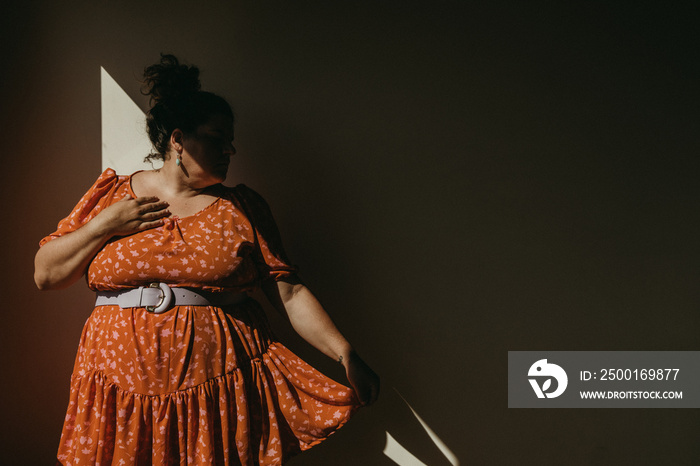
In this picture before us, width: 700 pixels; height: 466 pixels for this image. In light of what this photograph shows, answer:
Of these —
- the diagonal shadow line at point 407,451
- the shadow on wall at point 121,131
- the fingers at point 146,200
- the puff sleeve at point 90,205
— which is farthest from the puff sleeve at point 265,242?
the diagonal shadow line at point 407,451

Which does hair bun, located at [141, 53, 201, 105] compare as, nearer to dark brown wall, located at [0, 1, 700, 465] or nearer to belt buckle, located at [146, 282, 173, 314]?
dark brown wall, located at [0, 1, 700, 465]

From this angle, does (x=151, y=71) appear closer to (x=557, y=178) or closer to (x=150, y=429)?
(x=150, y=429)

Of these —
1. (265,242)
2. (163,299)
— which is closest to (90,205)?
(163,299)

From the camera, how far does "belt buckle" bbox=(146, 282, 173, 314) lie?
1.46 meters

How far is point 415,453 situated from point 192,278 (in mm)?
1273

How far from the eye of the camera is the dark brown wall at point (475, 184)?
2.11 m

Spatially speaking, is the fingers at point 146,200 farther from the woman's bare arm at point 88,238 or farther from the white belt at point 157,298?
the white belt at point 157,298

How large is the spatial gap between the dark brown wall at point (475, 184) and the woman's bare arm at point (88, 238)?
629 mm

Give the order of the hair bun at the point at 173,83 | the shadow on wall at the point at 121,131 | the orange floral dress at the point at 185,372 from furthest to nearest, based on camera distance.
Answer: the shadow on wall at the point at 121,131
the hair bun at the point at 173,83
the orange floral dress at the point at 185,372

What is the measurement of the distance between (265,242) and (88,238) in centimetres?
51

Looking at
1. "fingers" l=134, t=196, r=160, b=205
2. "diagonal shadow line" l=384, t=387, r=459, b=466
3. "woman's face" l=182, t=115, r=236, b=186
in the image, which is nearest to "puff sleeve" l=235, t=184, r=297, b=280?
"woman's face" l=182, t=115, r=236, b=186

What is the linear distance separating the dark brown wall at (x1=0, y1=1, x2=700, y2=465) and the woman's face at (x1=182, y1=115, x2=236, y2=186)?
1.63 feet

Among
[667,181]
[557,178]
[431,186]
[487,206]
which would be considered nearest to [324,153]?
[431,186]

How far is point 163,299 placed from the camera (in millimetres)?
1472
